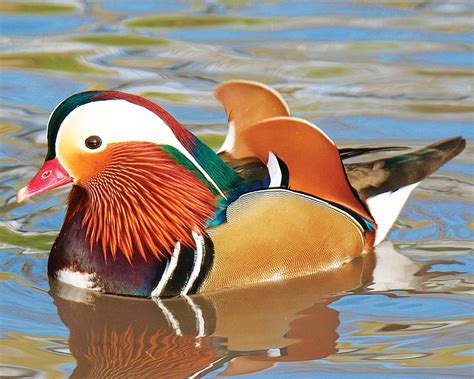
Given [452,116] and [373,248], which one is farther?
[452,116]

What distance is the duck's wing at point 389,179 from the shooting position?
6199 millimetres

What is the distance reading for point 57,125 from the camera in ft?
17.6

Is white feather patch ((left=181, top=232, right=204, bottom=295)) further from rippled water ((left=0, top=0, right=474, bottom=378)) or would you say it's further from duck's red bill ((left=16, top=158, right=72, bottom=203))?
duck's red bill ((left=16, top=158, right=72, bottom=203))

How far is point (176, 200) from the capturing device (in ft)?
18.6

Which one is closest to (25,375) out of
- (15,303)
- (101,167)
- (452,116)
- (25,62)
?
(15,303)

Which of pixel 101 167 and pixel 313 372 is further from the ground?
pixel 101 167

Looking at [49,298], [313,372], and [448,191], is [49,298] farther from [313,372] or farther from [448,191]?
[448,191]

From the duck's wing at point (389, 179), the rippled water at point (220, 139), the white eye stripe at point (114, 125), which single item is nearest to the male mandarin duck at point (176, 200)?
the white eye stripe at point (114, 125)

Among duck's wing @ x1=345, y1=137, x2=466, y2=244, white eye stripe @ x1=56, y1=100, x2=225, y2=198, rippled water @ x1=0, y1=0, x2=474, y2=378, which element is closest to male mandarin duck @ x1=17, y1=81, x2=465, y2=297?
white eye stripe @ x1=56, y1=100, x2=225, y2=198

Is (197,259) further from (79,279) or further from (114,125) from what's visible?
(114,125)

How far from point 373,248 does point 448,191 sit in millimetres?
777

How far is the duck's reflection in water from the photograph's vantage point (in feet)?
16.4

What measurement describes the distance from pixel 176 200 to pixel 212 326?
622 mm

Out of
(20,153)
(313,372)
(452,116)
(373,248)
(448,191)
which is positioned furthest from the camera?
(452,116)
